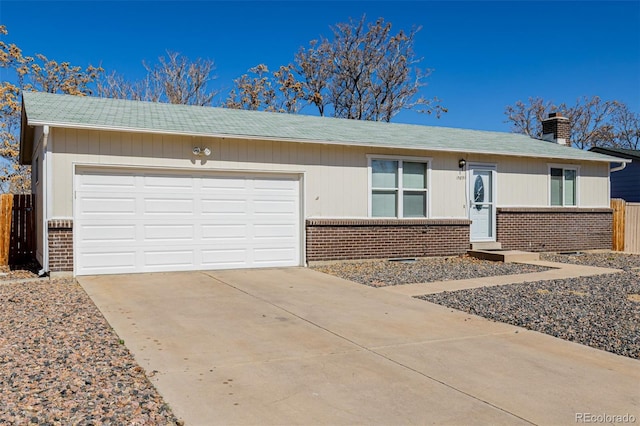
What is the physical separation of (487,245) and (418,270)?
12.9ft

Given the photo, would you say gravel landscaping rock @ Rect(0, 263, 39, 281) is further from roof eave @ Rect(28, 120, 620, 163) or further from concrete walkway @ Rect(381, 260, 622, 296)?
concrete walkway @ Rect(381, 260, 622, 296)

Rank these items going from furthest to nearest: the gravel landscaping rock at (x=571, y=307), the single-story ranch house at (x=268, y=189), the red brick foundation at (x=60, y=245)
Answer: the single-story ranch house at (x=268, y=189) → the red brick foundation at (x=60, y=245) → the gravel landscaping rock at (x=571, y=307)

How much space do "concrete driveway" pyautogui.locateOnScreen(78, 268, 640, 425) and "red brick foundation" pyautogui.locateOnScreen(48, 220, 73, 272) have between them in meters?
2.23

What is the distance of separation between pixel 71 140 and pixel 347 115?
77.3 feet

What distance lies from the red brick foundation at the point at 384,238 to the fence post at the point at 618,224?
6.06 metres

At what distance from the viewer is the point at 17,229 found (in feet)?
42.3

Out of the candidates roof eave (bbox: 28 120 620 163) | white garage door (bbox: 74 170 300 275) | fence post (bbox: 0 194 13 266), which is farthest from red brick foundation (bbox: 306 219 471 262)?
fence post (bbox: 0 194 13 266)

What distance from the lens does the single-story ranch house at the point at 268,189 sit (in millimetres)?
10375

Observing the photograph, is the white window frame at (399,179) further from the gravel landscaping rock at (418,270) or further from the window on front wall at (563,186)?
the window on front wall at (563,186)

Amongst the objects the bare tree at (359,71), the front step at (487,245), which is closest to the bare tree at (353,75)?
the bare tree at (359,71)

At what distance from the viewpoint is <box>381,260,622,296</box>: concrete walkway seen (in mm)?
9328

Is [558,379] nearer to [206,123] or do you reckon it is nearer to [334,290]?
[334,290]

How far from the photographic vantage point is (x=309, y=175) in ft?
40.5

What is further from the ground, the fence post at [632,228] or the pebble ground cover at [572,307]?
the fence post at [632,228]
